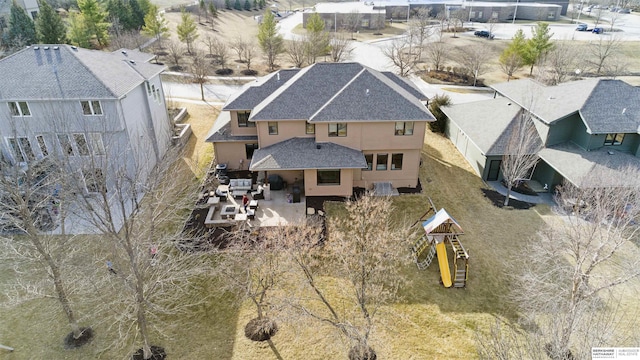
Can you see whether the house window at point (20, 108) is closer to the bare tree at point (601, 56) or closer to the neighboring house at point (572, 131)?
the neighboring house at point (572, 131)

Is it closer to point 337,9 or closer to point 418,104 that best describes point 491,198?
point 418,104

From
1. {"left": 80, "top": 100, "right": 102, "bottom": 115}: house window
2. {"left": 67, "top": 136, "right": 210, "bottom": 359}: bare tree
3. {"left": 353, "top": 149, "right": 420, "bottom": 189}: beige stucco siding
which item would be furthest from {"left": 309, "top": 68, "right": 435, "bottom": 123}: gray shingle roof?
{"left": 80, "top": 100, "right": 102, "bottom": 115}: house window

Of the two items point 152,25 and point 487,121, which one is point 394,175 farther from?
point 152,25

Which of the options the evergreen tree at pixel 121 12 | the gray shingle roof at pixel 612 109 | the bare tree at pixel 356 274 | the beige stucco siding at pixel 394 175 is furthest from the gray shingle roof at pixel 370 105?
the evergreen tree at pixel 121 12

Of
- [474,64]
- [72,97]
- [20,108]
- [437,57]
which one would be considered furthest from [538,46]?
[20,108]

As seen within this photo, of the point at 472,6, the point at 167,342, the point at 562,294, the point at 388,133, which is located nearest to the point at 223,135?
the point at 388,133

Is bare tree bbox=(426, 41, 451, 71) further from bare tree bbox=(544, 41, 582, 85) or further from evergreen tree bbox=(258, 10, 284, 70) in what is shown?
evergreen tree bbox=(258, 10, 284, 70)
